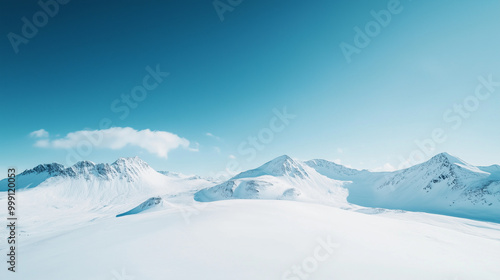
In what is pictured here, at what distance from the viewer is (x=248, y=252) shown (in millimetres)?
5973

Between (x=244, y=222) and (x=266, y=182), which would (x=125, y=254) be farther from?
(x=266, y=182)

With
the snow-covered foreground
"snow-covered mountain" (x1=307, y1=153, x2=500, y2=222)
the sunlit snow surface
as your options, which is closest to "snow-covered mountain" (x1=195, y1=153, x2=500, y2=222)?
"snow-covered mountain" (x1=307, y1=153, x2=500, y2=222)

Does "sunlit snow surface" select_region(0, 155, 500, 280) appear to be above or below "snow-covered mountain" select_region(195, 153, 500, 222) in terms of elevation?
above

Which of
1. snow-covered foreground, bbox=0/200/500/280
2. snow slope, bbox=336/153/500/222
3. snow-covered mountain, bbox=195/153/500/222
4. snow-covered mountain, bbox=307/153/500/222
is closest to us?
snow-covered foreground, bbox=0/200/500/280

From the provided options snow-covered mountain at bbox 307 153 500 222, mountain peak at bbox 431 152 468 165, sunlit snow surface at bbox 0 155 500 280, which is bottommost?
snow-covered mountain at bbox 307 153 500 222

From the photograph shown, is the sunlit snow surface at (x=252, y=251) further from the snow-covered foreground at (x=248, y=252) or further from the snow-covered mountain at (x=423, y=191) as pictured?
the snow-covered mountain at (x=423, y=191)

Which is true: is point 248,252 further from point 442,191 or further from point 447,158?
point 447,158

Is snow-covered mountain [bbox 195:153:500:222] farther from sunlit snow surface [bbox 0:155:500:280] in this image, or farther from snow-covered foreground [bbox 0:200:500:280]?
snow-covered foreground [bbox 0:200:500:280]

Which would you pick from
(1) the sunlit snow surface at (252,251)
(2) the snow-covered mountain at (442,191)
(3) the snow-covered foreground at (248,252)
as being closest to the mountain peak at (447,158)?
(2) the snow-covered mountain at (442,191)

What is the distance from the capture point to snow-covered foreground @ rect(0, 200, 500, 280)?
522 centimetres

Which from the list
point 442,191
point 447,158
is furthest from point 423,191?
point 447,158

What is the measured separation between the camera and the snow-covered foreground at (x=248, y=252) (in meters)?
5.22

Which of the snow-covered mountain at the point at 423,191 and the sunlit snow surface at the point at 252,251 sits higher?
the sunlit snow surface at the point at 252,251

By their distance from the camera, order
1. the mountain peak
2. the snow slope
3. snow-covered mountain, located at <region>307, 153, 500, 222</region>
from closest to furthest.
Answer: the snow slope, snow-covered mountain, located at <region>307, 153, 500, 222</region>, the mountain peak
